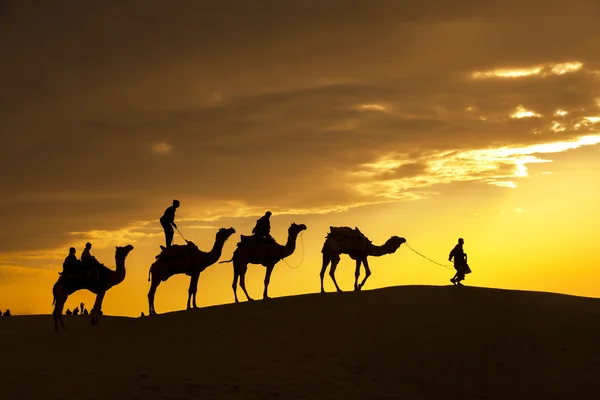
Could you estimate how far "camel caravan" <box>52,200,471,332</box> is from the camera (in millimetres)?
24781

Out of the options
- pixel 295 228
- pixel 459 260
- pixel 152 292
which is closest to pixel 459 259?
pixel 459 260

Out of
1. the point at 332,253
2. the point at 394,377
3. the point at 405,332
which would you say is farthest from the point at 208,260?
the point at 394,377

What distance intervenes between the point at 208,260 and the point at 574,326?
1164cm

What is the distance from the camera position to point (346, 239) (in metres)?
29.3

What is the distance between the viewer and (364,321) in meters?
22.8

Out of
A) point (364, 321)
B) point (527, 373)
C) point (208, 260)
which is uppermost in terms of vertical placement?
point (208, 260)

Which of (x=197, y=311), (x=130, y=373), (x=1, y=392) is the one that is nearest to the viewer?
(x=1, y=392)

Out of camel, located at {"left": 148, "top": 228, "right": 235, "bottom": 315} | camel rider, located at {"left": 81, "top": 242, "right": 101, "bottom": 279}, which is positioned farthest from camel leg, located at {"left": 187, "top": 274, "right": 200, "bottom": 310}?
camel rider, located at {"left": 81, "top": 242, "right": 101, "bottom": 279}

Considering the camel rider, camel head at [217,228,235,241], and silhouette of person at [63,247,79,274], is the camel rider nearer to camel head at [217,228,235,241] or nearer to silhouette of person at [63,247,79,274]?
silhouette of person at [63,247,79,274]

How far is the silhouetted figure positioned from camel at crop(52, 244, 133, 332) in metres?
11.3

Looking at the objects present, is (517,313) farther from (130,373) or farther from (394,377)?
(130,373)

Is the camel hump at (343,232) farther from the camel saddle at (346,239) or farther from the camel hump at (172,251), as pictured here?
the camel hump at (172,251)

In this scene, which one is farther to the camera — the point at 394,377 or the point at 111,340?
the point at 111,340

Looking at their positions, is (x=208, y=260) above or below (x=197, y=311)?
above
